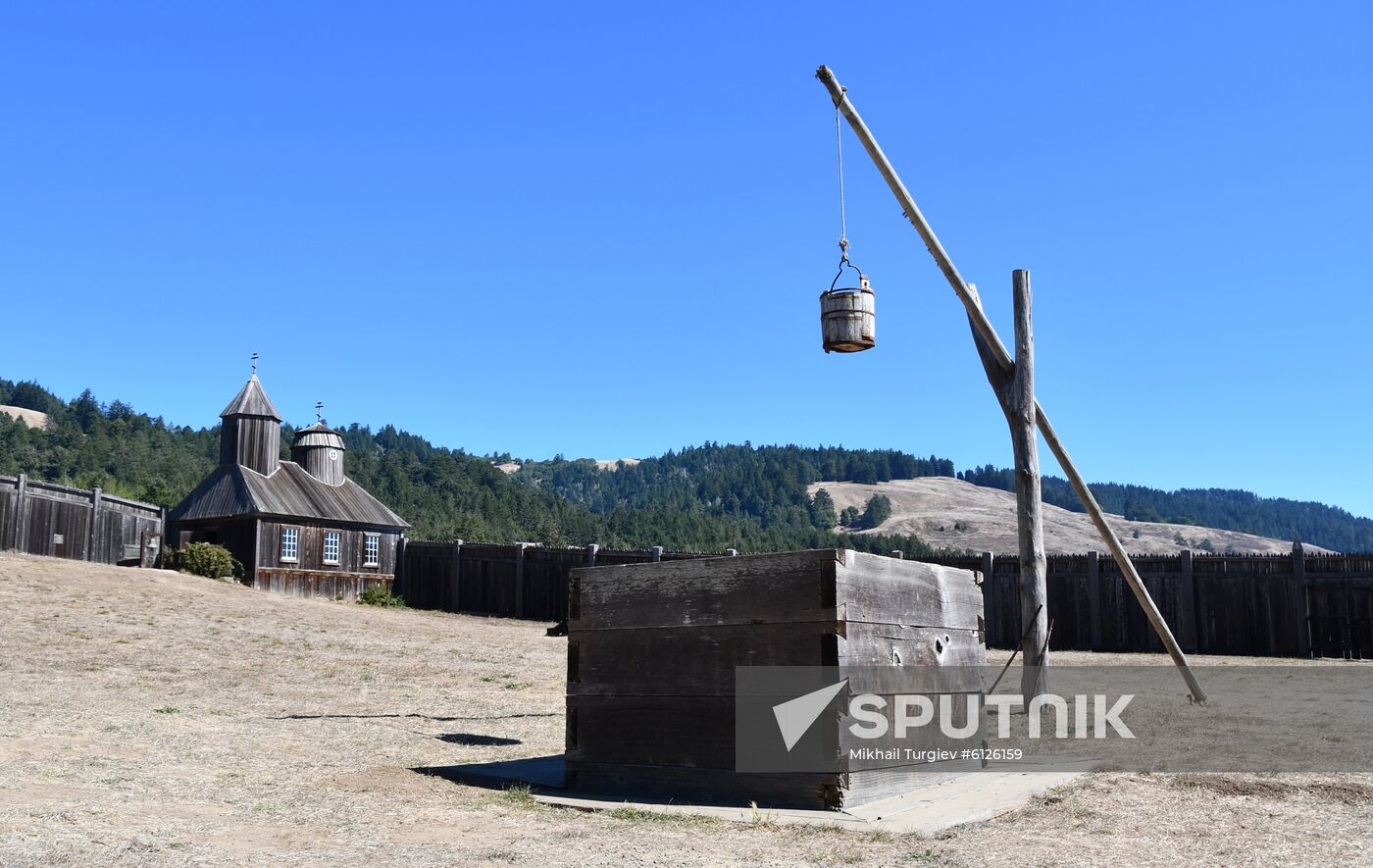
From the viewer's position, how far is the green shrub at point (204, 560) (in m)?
32.5

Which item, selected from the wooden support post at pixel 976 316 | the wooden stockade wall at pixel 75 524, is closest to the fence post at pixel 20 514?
the wooden stockade wall at pixel 75 524

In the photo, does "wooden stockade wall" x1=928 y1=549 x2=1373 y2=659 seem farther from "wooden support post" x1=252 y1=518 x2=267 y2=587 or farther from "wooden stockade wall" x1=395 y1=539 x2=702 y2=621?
"wooden support post" x1=252 y1=518 x2=267 y2=587

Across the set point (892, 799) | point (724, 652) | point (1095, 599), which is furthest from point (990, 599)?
point (724, 652)

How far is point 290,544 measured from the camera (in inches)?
1388

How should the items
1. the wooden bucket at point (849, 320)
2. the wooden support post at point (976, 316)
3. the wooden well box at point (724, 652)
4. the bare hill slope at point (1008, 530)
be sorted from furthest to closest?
the bare hill slope at point (1008, 530)
the wooden support post at point (976, 316)
the wooden bucket at point (849, 320)
the wooden well box at point (724, 652)

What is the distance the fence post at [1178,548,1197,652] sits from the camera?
78.3 ft

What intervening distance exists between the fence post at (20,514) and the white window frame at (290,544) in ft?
22.9


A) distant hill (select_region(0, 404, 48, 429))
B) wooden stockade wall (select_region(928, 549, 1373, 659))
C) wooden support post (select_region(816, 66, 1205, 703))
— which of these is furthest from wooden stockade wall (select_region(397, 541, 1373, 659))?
distant hill (select_region(0, 404, 48, 429))

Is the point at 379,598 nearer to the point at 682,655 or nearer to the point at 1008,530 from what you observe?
the point at 682,655

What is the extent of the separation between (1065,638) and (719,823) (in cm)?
2037

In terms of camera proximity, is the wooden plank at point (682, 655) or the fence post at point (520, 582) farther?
the fence post at point (520, 582)

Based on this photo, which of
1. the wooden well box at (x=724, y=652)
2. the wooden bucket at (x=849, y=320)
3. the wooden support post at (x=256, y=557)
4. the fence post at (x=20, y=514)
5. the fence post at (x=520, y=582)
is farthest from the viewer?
the wooden support post at (x=256, y=557)

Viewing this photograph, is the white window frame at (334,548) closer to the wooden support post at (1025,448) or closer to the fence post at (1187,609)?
the fence post at (1187,609)

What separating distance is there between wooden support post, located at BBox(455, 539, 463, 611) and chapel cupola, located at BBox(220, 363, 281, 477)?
679cm
